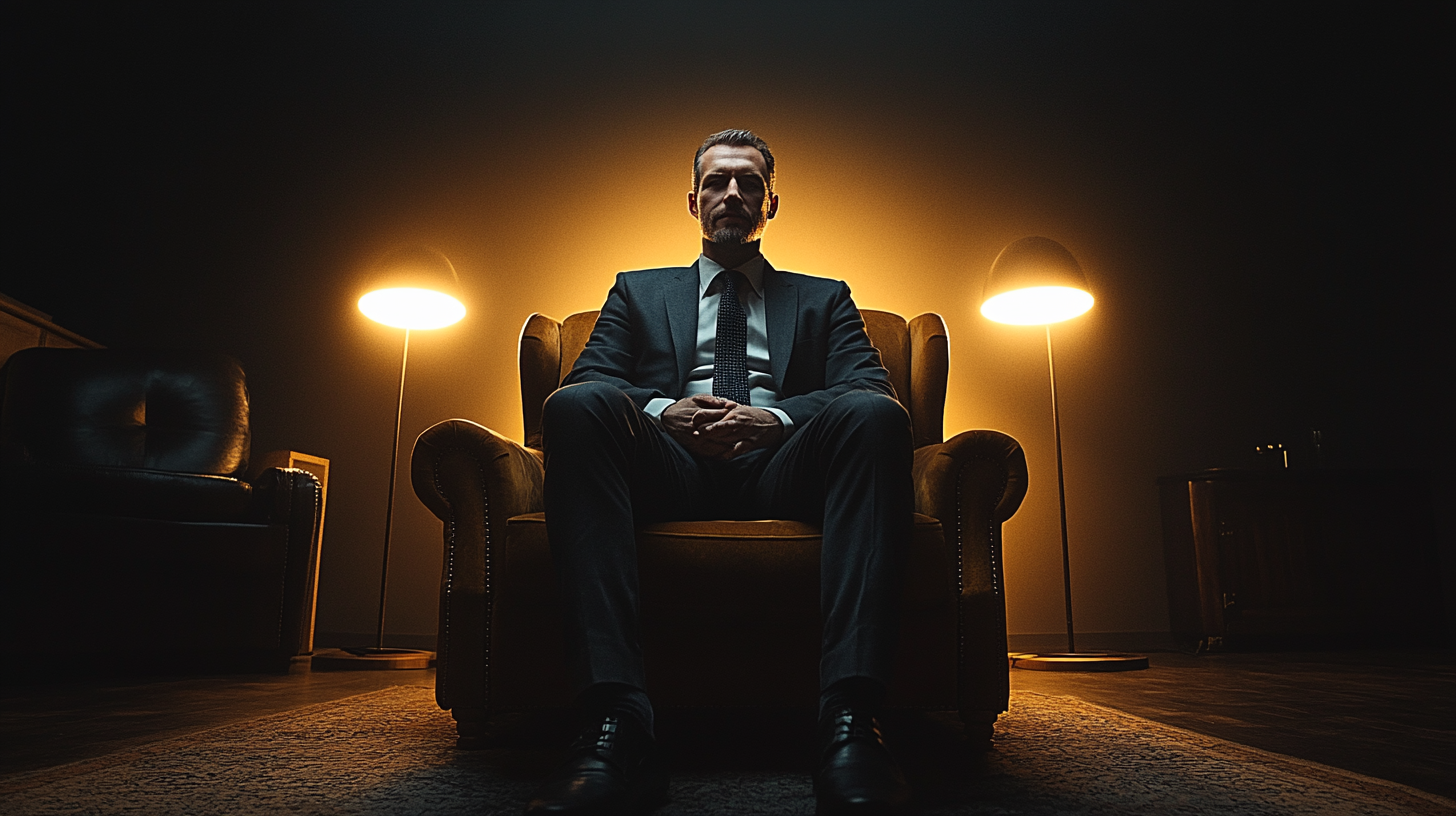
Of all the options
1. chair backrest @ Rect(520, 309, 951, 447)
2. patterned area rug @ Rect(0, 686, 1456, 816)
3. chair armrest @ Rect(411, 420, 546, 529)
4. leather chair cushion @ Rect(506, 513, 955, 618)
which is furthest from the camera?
chair backrest @ Rect(520, 309, 951, 447)

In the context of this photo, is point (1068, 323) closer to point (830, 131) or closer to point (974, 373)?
point (974, 373)

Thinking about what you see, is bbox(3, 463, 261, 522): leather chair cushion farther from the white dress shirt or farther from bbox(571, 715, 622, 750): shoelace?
bbox(571, 715, 622, 750): shoelace

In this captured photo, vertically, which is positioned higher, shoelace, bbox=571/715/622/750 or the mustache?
the mustache

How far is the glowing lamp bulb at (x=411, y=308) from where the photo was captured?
2.87 metres

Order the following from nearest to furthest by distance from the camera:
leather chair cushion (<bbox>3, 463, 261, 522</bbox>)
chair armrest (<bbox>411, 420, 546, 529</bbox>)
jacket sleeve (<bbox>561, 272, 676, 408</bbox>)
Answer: chair armrest (<bbox>411, 420, 546, 529</bbox>) < jacket sleeve (<bbox>561, 272, 676, 408</bbox>) < leather chair cushion (<bbox>3, 463, 261, 522</bbox>)

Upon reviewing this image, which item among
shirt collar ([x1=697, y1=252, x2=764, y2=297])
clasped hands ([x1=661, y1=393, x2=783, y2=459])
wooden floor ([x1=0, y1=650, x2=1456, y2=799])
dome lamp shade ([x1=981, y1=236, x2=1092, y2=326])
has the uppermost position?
dome lamp shade ([x1=981, y1=236, x2=1092, y2=326])

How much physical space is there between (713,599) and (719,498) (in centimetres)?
20

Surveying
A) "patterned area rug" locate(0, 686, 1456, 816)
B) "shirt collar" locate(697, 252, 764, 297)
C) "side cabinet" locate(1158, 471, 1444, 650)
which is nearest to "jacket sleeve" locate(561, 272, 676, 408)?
"shirt collar" locate(697, 252, 764, 297)

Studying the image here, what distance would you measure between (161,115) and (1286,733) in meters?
4.36

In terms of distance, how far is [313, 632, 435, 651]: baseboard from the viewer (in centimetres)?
303

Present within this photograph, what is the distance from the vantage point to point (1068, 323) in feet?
11.0

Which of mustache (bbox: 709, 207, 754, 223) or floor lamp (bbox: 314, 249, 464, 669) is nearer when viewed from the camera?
mustache (bbox: 709, 207, 754, 223)

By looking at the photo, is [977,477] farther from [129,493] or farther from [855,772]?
[129,493]

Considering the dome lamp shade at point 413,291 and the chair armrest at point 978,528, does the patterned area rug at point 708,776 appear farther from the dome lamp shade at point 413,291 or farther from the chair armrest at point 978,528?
the dome lamp shade at point 413,291
